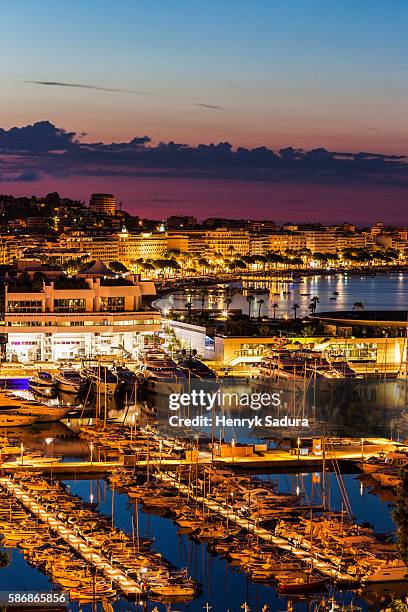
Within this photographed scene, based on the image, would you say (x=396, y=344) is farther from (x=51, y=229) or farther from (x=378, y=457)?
(x=51, y=229)

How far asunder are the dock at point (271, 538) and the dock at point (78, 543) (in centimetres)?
128

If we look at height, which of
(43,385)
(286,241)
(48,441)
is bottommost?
(286,241)

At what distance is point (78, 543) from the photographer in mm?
10164

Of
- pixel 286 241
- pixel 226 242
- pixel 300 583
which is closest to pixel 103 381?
pixel 300 583

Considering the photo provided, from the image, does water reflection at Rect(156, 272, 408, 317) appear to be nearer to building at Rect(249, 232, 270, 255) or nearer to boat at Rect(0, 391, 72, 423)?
building at Rect(249, 232, 270, 255)

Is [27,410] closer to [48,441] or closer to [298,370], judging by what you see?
[48,441]

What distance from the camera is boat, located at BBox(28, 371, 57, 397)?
61.9 ft

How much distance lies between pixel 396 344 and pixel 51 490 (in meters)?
10.3

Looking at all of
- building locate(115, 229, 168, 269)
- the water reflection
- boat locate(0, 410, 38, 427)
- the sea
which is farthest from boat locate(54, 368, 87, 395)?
building locate(115, 229, 168, 269)

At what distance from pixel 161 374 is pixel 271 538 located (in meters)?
8.97

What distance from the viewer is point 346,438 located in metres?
14.8

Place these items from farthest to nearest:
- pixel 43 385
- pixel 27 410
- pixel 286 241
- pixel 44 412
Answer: pixel 286 241, pixel 43 385, pixel 44 412, pixel 27 410

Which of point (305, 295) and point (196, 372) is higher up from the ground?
A: point (196, 372)

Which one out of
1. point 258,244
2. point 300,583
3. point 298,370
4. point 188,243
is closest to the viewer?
point 300,583
